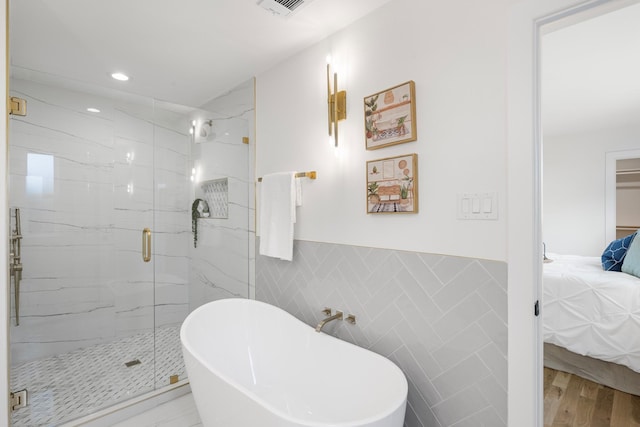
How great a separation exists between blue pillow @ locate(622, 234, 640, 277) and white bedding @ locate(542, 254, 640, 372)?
0.27 ft

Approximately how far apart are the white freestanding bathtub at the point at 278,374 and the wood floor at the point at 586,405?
134 centimetres

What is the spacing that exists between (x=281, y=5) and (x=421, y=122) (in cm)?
99

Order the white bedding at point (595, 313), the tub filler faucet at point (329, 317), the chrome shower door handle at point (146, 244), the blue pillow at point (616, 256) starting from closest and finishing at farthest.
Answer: the tub filler faucet at point (329, 317) → the white bedding at point (595, 313) → the chrome shower door handle at point (146, 244) → the blue pillow at point (616, 256)

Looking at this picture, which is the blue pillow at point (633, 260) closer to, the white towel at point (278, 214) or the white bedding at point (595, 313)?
the white bedding at point (595, 313)

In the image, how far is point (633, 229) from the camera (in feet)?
13.1

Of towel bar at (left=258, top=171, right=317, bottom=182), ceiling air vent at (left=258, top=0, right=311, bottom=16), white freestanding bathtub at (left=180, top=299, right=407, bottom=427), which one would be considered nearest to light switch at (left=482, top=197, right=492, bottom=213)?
white freestanding bathtub at (left=180, top=299, right=407, bottom=427)

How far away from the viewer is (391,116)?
5.58 ft

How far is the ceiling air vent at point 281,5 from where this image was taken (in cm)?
168

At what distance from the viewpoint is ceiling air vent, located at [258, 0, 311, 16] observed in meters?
1.68

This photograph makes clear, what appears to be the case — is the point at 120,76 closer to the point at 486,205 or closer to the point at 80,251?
the point at 80,251

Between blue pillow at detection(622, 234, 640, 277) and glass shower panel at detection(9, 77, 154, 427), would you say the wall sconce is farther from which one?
blue pillow at detection(622, 234, 640, 277)

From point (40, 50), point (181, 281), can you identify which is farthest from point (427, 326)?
point (40, 50)

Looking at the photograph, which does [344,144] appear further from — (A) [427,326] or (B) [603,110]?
(B) [603,110]

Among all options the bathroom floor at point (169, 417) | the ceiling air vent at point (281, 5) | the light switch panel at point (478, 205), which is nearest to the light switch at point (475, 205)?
the light switch panel at point (478, 205)
